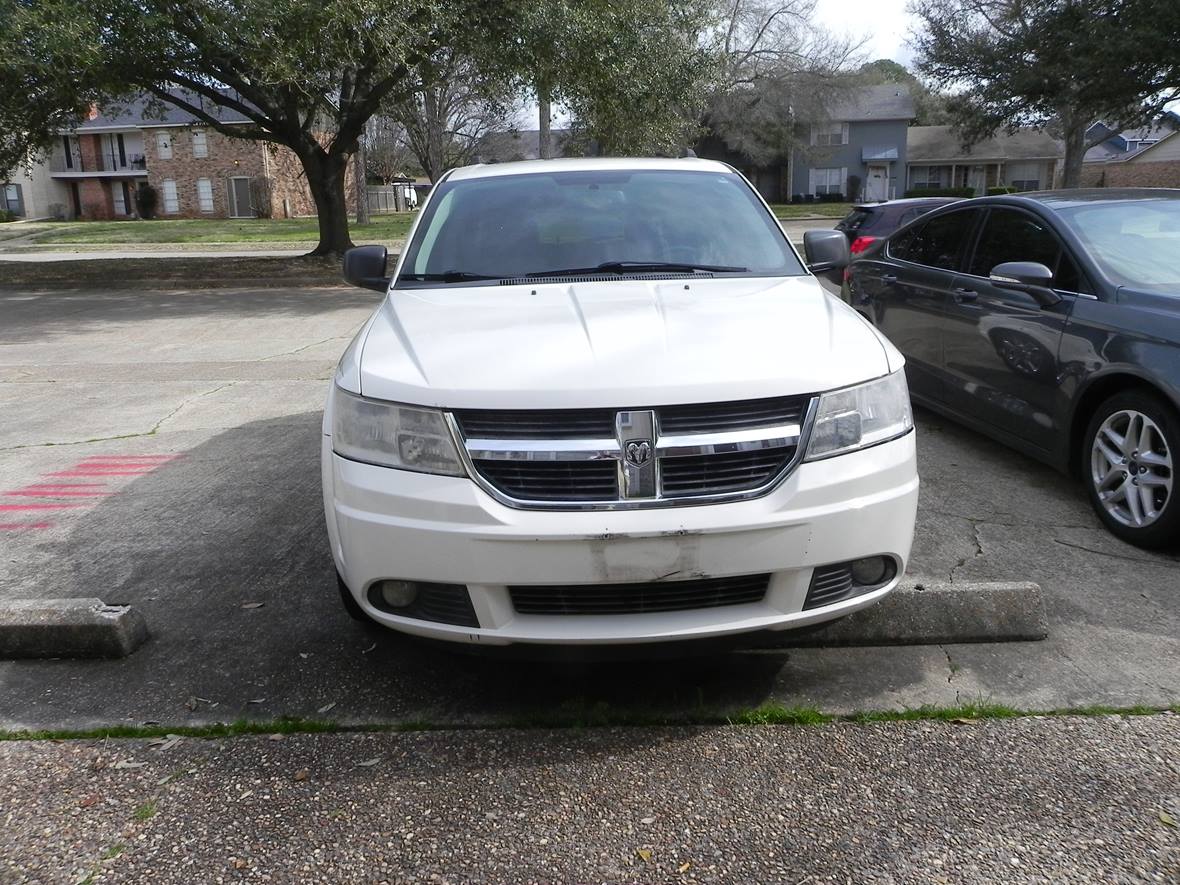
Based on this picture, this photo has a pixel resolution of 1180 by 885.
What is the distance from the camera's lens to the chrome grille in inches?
113

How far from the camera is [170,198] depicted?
58438 millimetres

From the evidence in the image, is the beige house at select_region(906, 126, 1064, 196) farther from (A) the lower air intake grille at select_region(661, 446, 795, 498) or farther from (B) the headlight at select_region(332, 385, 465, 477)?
(B) the headlight at select_region(332, 385, 465, 477)

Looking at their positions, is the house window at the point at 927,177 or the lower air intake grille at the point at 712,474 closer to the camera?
the lower air intake grille at the point at 712,474

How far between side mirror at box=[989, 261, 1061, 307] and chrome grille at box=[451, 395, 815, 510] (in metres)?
2.87

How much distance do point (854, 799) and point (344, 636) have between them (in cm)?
198

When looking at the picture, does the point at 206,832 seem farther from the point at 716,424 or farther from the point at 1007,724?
the point at 1007,724

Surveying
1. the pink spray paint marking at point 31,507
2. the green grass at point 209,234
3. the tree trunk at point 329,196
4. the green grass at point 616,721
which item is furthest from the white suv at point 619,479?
the green grass at point 209,234

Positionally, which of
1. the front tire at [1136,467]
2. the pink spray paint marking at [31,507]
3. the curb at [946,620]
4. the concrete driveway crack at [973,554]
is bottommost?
the pink spray paint marking at [31,507]

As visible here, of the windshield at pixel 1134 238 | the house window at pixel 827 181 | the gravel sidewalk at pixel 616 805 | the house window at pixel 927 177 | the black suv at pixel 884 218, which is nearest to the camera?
the gravel sidewalk at pixel 616 805

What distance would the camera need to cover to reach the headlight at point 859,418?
298cm

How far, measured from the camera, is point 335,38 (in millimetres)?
13297

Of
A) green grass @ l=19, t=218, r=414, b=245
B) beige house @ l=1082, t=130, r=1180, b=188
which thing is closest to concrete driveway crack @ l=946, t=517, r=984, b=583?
green grass @ l=19, t=218, r=414, b=245

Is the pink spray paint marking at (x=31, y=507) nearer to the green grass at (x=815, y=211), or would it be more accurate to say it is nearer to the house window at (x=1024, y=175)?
the green grass at (x=815, y=211)

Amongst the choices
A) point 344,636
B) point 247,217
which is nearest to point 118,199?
point 247,217
